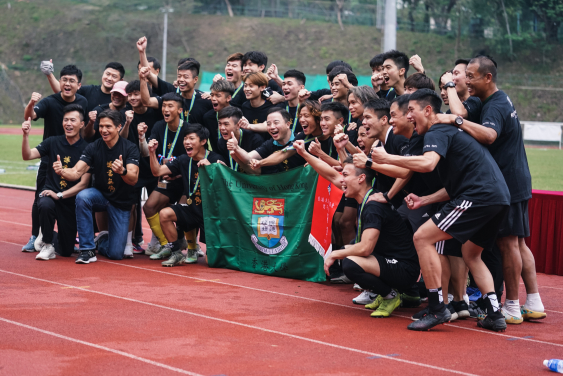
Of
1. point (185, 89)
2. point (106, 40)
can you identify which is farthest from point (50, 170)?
point (106, 40)

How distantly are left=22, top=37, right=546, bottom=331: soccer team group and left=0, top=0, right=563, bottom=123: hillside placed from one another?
4700 cm

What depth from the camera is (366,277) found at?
615 centimetres

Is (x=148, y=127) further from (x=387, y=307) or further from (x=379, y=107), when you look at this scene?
(x=387, y=307)

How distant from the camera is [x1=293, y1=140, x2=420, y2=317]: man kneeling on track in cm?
614

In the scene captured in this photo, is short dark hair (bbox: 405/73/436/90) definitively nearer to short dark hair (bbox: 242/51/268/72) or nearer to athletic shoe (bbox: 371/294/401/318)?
athletic shoe (bbox: 371/294/401/318)

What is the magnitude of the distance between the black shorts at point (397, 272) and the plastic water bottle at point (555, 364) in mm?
1785

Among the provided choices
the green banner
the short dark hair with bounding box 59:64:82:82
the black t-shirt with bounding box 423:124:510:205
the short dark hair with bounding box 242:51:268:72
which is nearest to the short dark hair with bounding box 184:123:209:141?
the green banner

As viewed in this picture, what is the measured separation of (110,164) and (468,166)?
482 cm

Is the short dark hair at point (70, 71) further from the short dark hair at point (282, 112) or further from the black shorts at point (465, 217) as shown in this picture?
the black shorts at point (465, 217)

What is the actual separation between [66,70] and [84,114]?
2.07ft

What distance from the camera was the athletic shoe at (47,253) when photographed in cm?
864

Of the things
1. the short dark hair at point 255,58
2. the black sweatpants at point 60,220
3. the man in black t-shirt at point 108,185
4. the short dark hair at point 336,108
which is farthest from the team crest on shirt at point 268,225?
the black sweatpants at point 60,220

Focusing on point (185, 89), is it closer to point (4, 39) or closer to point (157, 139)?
point (157, 139)

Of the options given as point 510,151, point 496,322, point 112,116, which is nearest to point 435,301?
point 496,322
